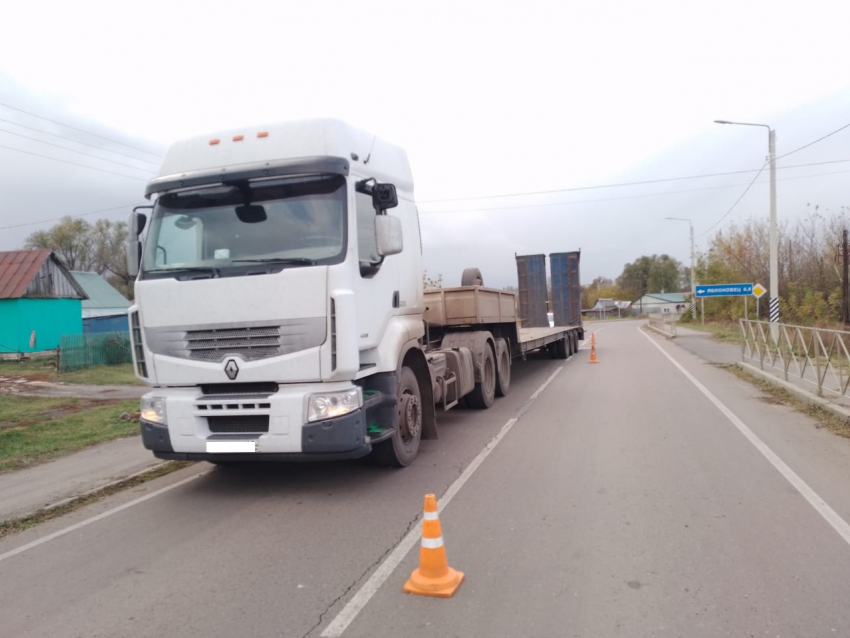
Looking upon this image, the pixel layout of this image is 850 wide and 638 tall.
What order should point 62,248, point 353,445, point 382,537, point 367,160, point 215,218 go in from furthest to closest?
point 62,248
point 367,160
point 215,218
point 353,445
point 382,537

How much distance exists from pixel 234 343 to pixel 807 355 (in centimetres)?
1064

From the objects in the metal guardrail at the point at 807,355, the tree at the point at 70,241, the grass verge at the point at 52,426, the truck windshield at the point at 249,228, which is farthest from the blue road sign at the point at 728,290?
the tree at the point at 70,241

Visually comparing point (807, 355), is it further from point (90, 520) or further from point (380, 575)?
point (90, 520)

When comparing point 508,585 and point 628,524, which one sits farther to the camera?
point 628,524

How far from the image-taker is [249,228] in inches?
231

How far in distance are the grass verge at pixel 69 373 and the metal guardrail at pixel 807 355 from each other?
53.7 feet

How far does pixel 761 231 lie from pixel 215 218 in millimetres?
47852

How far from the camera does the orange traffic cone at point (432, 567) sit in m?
3.89

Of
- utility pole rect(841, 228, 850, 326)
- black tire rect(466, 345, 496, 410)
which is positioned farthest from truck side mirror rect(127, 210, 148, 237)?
utility pole rect(841, 228, 850, 326)

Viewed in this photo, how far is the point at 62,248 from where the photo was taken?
54.3 meters

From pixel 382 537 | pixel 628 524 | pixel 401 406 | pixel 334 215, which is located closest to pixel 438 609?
pixel 382 537

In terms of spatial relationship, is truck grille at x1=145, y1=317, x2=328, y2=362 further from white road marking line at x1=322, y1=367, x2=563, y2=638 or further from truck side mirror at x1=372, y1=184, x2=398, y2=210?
white road marking line at x1=322, y1=367, x2=563, y2=638

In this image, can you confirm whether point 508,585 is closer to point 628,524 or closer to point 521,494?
point 628,524

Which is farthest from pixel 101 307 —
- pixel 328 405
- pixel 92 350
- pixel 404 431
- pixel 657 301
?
pixel 657 301
